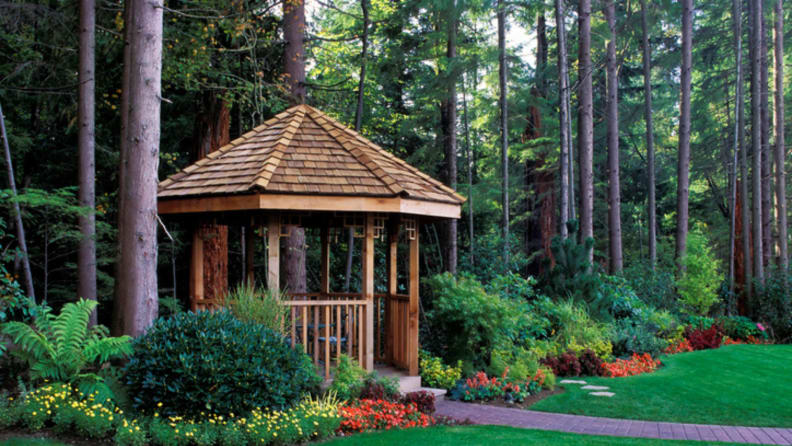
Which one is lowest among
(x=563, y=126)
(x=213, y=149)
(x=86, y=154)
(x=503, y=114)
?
(x=86, y=154)

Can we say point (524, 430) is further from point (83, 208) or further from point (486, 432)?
Result: point (83, 208)

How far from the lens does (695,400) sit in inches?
339

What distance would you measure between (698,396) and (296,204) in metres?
6.18

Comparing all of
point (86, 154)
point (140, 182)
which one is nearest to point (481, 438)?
point (140, 182)

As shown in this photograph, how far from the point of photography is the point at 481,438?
6465 millimetres

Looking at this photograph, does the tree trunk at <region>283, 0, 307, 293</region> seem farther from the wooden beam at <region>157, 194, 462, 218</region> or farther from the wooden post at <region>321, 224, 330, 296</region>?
the wooden beam at <region>157, 194, 462, 218</region>

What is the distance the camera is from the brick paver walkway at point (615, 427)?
6.80 meters

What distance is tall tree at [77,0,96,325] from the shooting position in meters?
9.52

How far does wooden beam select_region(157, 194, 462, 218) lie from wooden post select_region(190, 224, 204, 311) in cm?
68

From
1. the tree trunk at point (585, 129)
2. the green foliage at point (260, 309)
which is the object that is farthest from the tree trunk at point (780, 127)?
the green foliage at point (260, 309)

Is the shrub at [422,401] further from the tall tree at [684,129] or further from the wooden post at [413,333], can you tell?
the tall tree at [684,129]

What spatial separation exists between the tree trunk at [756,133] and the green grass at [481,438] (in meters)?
14.3

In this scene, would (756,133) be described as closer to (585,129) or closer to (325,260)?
(585,129)

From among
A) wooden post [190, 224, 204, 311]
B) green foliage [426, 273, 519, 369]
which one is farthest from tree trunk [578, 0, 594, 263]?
wooden post [190, 224, 204, 311]
